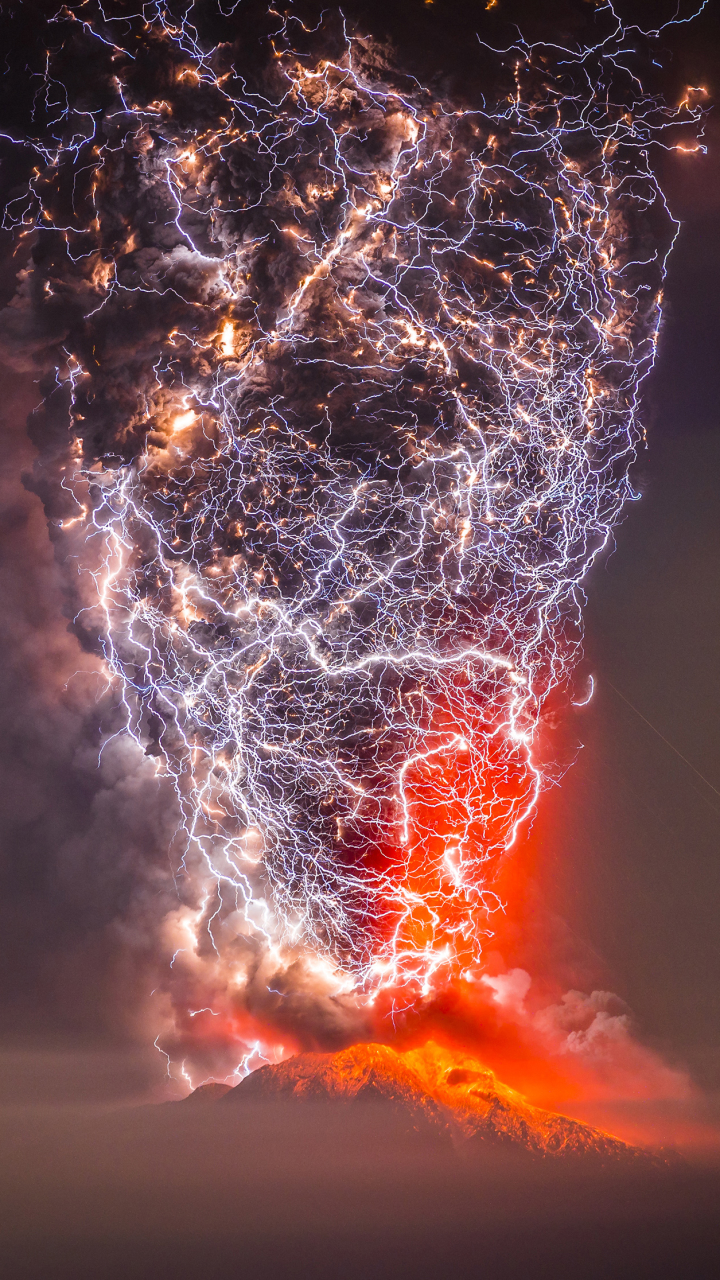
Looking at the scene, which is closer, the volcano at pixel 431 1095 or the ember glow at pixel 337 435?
the ember glow at pixel 337 435

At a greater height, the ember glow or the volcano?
the ember glow

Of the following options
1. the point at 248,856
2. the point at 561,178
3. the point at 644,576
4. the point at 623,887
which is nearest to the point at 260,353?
the point at 561,178

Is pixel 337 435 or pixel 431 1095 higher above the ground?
pixel 337 435

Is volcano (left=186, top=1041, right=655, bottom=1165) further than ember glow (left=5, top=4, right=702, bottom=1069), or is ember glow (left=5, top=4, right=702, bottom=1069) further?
volcano (left=186, top=1041, right=655, bottom=1165)

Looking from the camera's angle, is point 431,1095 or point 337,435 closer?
point 337,435
